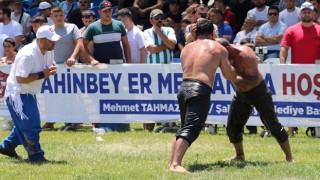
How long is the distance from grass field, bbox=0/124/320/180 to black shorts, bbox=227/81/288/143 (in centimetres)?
40

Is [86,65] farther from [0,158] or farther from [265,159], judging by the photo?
[265,159]

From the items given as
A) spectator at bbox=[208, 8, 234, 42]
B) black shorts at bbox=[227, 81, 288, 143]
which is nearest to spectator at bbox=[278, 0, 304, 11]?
spectator at bbox=[208, 8, 234, 42]

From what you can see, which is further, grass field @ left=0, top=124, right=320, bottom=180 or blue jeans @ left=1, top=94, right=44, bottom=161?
blue jeans @ left=1, top=94, right=44, bottom=161

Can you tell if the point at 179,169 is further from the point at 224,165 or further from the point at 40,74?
the point at 40,74

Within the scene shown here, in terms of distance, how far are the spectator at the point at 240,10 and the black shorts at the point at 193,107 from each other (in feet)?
26.8

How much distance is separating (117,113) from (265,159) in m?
4.32

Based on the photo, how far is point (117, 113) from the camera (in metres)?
15.3

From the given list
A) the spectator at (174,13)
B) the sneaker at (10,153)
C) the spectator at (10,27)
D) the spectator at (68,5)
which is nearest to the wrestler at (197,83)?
the sneaker at (10,153)

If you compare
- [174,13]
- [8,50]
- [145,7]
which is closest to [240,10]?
[174,13]

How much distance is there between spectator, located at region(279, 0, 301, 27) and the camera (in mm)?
17000

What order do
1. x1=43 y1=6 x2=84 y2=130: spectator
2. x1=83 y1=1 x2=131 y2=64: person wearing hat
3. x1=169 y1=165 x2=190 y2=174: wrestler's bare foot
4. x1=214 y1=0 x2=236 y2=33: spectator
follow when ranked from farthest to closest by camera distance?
x1=214 y1=0 x2=236 y2=33: spectator → x1=43 y1=6 x2=84 y2=130: spectator → x1=83 y1=1 x2=131 y2=64: person wearing hat → x1=169 y1=165 x2=190 y2=174: wrestler's bare foot

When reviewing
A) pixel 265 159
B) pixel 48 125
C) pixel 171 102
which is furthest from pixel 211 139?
pixel 48 125

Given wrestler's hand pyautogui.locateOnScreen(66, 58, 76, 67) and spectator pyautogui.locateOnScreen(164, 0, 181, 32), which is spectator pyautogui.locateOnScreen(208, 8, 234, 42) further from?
wrestler's hand pyautogui.locateOnScreen(66, 58, 76, 67)

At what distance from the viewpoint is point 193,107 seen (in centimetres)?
1039
